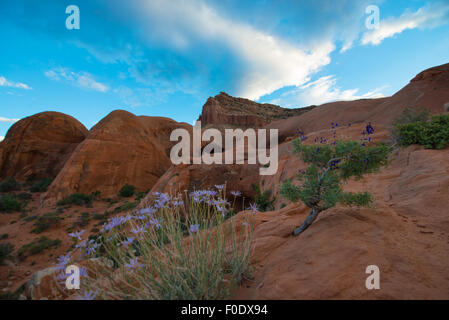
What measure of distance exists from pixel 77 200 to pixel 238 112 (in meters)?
46.4

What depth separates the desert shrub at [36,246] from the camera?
24.4 feet

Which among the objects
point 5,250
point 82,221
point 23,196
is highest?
point 23,196

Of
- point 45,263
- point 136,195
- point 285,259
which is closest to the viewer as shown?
point 285,259

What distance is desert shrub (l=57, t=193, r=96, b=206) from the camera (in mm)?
12977

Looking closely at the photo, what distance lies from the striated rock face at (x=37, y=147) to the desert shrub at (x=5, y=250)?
14215 millimetres

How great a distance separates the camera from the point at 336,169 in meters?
2.73

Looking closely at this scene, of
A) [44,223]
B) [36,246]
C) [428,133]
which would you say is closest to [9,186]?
[44,223]

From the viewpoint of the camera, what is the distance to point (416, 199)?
3066 millimetres

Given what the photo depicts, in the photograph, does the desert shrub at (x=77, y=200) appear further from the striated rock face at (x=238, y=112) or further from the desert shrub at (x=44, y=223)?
the striated rock face at (x=238, y=112)

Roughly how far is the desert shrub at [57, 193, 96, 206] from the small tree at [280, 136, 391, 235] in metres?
14.8

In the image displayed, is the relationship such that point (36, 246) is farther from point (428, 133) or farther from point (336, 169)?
point (428, 133)
